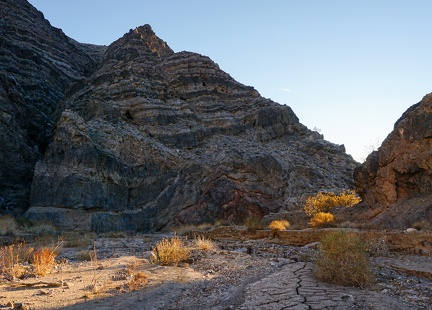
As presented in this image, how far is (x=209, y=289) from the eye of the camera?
6645 mm

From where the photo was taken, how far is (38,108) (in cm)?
4412

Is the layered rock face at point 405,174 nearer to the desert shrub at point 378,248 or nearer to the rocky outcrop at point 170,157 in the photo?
the desert shrub at point 378,248

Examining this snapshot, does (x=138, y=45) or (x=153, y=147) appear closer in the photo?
(x=153, y=147)

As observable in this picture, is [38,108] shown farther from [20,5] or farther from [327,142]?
[327,142]

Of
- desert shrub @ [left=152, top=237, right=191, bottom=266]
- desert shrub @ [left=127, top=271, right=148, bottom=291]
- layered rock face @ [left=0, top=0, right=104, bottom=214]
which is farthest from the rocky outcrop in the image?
desert shrub @ [left=127, top=271, right=148, bottom=291]

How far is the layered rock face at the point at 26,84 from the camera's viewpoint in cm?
3669

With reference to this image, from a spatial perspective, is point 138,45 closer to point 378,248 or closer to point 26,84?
point 26,84

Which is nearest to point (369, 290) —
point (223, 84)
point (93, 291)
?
point (93, 291)

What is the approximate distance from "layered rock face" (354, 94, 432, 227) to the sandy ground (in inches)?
273

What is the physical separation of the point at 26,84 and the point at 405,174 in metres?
43.9

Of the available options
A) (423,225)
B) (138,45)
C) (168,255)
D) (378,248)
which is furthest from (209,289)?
(138,45)

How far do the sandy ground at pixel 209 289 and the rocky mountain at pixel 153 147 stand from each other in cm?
2148

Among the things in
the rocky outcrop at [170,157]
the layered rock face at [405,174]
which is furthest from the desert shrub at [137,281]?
the rocky outcrop at [170,157]

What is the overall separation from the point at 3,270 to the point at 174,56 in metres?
48.1
